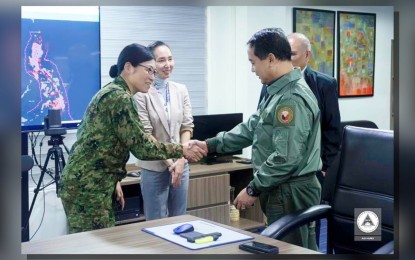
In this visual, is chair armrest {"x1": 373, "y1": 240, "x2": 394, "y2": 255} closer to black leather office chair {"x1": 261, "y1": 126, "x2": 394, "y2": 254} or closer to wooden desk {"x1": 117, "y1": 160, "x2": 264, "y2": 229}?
black leather office chair {"x1": 261, "y1": 126, "x2": 394, "y2": 254}

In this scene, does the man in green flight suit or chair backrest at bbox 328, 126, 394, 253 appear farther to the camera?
the man in green flight suit

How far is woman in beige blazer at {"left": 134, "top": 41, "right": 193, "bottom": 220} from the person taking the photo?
5.15ft

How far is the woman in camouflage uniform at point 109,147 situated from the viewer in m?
1.55

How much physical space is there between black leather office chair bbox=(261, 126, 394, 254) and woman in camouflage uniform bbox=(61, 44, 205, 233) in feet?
1.28

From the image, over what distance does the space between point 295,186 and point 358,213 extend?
35 centimetres

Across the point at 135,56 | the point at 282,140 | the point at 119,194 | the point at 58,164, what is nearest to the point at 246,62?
the point at 282,140

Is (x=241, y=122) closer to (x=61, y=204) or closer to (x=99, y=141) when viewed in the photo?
(x=99, y=141)

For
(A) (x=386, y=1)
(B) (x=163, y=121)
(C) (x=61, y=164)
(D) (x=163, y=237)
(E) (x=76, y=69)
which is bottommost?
(D) (x=163, y=237)

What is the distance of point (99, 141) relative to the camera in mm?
1612

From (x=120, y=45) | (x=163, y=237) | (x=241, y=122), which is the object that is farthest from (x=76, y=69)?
(x=241, y=122)

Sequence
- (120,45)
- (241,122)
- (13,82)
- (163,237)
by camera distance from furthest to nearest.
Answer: (241,122) < (120,45) < (163,237) < (13,82)

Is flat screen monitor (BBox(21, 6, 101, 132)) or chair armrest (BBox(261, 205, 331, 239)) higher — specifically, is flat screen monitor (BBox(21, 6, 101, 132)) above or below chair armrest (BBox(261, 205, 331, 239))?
above

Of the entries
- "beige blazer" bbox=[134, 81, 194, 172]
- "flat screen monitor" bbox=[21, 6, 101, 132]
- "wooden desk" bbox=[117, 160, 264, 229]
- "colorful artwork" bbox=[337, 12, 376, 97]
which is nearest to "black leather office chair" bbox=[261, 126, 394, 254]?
"wooden desk" bbox=[117, 160, 264, 229]

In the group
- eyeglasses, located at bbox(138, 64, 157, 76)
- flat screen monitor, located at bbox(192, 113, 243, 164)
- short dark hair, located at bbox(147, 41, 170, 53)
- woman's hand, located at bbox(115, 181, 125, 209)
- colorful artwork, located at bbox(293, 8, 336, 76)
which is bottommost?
woman's hand, located at bbox(115, 181, 125, 209)
